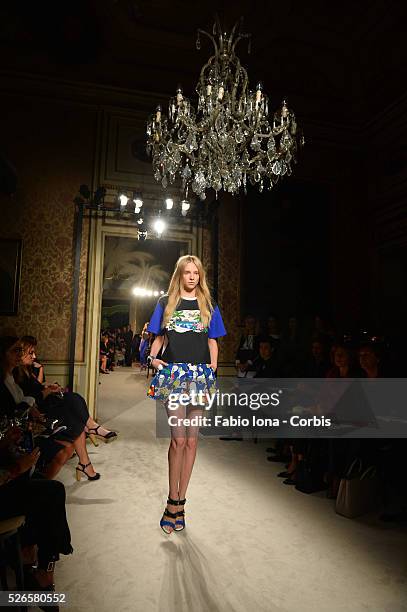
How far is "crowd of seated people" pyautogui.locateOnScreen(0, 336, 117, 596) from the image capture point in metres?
1.58

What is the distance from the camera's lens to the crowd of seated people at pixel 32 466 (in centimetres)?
158

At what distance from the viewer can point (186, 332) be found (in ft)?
8.45

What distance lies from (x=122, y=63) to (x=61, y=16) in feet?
3.16

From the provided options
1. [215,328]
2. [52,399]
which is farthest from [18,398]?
[215,328]

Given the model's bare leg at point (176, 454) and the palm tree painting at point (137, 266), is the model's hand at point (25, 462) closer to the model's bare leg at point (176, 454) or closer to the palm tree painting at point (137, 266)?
the model's bare leg at point (176, 454)

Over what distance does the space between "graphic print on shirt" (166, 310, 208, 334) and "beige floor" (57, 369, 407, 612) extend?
4.27ft

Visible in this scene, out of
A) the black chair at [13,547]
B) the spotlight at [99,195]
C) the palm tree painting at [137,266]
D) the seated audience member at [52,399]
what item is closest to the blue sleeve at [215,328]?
the seated audience member at [52,399]

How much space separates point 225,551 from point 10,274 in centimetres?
462

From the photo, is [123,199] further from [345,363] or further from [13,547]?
[13,547]

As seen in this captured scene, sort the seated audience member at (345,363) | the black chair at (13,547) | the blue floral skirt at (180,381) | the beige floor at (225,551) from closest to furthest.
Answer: the black chair at (13,547) < the beige floor at (225,551) < the blue floral skirt at (180,381) < the seated audience member at (345,363)

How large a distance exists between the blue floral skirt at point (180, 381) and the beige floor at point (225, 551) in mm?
871

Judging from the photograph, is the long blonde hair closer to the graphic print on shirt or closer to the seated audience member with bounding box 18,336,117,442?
the graphic print on shirt

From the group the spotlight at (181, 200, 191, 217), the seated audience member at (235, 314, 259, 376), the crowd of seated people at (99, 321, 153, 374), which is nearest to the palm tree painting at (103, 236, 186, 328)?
the crowd of seated people at (99, 321, 153, 374)

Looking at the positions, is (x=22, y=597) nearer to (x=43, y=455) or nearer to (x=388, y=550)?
(x=43, y=455)
